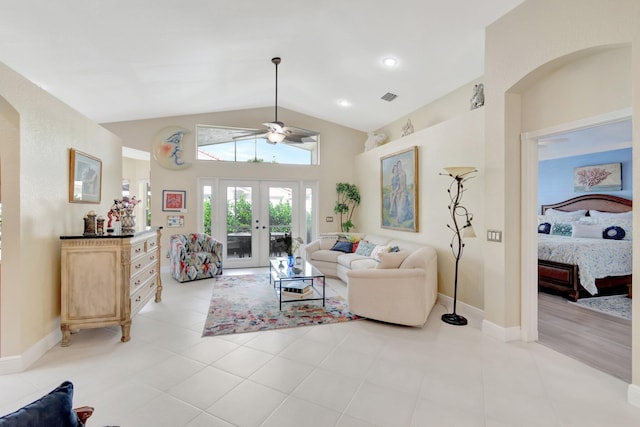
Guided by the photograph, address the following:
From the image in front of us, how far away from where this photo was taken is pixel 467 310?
149 inches

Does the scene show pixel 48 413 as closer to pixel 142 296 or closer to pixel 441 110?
pixel 142 296

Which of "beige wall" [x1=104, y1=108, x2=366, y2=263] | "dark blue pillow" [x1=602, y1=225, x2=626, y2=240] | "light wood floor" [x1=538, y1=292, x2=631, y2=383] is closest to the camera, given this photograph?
"light wood floor" [x1=538, y1=292, x2=631, y2=383]

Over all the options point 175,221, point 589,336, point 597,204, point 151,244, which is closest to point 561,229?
point 597,204

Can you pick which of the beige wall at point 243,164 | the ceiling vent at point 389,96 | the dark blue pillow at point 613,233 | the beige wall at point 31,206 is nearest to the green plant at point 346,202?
the beige wall at point 243,164

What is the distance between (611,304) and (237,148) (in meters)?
6.96

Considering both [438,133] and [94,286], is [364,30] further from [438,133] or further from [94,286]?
[94,286]

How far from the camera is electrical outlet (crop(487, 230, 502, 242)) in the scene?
3088mm

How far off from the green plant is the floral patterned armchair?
282 centimetres

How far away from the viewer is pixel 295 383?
2293mm

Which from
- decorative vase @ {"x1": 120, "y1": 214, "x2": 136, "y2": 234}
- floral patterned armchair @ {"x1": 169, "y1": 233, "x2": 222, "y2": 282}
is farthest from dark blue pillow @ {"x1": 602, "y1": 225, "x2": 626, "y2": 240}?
decorative vase @ {"x1": 120, "y1": 214, "x2": 136, "y2": 234}

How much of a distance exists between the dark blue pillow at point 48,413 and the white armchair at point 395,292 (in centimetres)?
284

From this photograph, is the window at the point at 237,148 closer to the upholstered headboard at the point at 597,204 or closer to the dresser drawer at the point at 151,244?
the dresser drawer at the point at 151,244

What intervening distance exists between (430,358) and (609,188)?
597 cm

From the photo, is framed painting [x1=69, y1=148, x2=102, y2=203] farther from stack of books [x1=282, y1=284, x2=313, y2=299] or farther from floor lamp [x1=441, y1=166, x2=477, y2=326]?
floor lamp [x1=441, y1=166, x2=477, y2=326]
